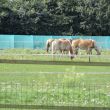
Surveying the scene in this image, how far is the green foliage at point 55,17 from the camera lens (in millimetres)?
65438

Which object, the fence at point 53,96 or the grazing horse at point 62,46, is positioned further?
the grazing horse at point 62,46

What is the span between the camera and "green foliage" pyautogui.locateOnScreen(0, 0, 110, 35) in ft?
215

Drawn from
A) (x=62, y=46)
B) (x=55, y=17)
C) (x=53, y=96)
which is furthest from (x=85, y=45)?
(x=53, y=96)

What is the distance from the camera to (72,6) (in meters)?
69.6

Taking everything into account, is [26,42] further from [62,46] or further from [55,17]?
[62,46]

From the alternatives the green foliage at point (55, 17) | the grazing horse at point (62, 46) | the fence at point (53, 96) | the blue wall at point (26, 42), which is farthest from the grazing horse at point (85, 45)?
the fence at point (53, 96)

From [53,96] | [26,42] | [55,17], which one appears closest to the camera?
[53,96]

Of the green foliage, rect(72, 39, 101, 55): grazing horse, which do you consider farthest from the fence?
the green foliage

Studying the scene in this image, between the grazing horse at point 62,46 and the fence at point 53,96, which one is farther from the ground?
the grazing horse at point 62,46

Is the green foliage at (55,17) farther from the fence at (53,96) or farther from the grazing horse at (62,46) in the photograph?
the fence at (53,96)

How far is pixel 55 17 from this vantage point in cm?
6762

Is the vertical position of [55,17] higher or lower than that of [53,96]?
higher

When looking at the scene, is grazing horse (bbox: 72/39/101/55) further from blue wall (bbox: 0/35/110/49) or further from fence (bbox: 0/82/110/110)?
fence (bbox: 0/82/110/110)

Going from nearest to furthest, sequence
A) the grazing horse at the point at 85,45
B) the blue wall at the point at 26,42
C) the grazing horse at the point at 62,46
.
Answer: the grazing horse at the point at 62,46
the grazing horse at the point at 85,45
the blue wall at the point at 26,42
